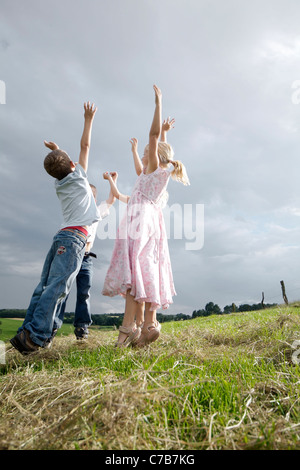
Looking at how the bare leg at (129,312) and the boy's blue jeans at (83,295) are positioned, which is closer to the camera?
the bare leg at (129,312)

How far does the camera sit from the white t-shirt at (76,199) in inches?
160

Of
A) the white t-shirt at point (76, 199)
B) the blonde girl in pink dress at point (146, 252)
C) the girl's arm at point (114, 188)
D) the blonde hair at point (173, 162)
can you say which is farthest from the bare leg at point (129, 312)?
the girl's arm at point (114, 188)

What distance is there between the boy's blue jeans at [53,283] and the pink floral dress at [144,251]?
0.54 metres

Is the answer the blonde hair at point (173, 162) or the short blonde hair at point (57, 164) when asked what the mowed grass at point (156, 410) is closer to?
the short blonde hair at point (57, 164)

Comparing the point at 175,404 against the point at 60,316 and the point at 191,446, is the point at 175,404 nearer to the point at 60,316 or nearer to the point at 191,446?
the point at 191,446

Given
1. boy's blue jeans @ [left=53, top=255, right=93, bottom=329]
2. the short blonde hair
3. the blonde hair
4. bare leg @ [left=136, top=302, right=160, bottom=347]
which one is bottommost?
bare leg @ [left=136, top=302, right=160, bottom=347]

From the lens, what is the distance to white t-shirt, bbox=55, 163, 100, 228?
4066 mm

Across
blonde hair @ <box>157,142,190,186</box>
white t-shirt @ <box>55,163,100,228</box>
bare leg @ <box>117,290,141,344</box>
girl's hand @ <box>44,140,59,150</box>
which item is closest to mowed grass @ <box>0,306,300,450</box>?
bare leg @ <box>117,290,141,344</box>

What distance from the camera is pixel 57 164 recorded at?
4090 millimetres

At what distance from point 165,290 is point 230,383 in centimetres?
212

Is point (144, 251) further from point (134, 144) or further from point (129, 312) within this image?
point (134, 144)

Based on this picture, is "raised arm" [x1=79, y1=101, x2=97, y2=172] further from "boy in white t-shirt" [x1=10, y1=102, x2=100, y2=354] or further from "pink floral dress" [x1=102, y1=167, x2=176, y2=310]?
"pink floral dress" [x1=102, y1=167, x2=176, y2=310]

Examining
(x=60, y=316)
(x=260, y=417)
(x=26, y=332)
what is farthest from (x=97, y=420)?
(x=60, y=316)
